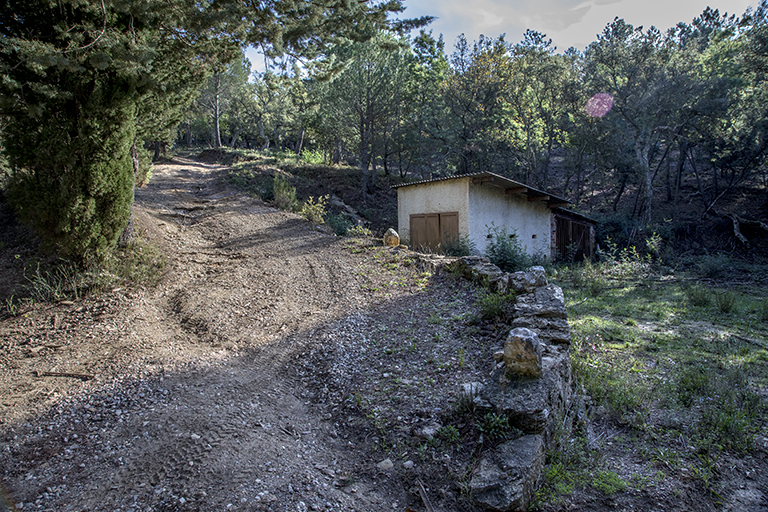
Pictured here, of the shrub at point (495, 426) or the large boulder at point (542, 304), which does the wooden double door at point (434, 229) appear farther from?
the shrub at point (495, 426)

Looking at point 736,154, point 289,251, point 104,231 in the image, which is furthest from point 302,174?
point 736,154

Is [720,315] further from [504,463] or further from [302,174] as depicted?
[302,174]

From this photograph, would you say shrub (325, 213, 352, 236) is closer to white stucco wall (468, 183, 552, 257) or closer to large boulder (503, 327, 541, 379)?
white stucco wall (468, 183, 552, 257)

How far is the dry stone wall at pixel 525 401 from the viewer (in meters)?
2.54

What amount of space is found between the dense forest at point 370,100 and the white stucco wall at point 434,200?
14.9ft

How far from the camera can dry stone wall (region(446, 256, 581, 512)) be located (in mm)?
2541

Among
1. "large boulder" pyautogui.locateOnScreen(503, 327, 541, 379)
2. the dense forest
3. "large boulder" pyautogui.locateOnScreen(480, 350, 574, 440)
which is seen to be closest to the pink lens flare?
the dense forest

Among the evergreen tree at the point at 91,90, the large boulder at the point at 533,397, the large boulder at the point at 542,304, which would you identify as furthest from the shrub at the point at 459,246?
the large boulder at the point at 533,397

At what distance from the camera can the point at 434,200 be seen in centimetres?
1289

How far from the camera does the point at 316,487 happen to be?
2.56 meters

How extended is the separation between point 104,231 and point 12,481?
4.04m

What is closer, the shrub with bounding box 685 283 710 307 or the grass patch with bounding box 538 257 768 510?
the grass patch with bounding box 538 257 768 510

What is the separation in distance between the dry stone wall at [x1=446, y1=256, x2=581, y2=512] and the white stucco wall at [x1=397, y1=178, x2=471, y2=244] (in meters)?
7.33

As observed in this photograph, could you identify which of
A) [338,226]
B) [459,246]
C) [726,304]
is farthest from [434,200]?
[726,304]
